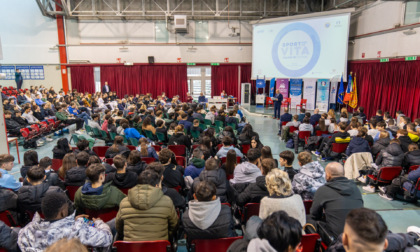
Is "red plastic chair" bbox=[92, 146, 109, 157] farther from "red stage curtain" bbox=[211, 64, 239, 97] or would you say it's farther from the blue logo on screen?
"red stage curtain" bbox=[211, 64, 239, 97]

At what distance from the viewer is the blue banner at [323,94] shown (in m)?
14.7

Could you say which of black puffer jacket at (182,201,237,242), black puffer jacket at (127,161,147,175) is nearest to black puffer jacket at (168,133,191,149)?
black puffer jacket at (127,161,147,175)

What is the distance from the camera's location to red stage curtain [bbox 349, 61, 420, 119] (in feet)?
33.2

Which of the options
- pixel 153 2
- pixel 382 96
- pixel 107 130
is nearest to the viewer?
pixel 107 130

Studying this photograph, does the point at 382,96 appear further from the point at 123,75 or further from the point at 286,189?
the point at 123,75

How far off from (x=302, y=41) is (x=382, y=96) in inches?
170

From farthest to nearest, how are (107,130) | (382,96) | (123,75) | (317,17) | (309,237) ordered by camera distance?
(123,75) < (317,17) < (382,96) < (107,130) < (309,237)

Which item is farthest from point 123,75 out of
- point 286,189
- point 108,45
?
point 286,189

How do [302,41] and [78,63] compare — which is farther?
[78,63]

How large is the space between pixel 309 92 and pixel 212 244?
14.5 m

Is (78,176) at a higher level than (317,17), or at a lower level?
lower

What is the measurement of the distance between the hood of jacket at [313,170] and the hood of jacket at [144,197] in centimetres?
194

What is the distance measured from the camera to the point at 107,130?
27.0 ft

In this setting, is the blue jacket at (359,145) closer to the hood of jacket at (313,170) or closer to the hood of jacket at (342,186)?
the hood of jacket at (313,170)
